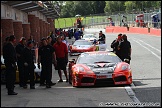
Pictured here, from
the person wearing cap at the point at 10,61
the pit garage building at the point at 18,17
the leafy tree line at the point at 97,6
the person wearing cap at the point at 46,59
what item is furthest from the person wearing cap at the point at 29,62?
the leafy tree line at the point at 97,6

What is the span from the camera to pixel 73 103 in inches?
382

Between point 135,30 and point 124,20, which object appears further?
point 124,20

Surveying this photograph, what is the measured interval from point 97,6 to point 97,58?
99.1m

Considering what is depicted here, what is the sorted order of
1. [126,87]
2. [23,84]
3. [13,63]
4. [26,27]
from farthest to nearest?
[26,27] → [23,84] → [126,87] → [13,63]

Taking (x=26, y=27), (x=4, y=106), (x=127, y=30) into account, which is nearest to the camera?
(x=4, y=106)

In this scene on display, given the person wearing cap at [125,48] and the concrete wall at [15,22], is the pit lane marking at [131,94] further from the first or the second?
the concrete wall at [15,22]

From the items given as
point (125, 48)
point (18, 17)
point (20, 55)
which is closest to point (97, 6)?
point (18, 17)

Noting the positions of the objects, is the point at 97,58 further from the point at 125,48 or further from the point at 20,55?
the point at 20,55

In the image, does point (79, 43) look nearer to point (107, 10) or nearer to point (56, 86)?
point (56, 86)

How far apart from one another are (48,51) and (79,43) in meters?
16.3

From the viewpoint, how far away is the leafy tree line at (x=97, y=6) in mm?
94000

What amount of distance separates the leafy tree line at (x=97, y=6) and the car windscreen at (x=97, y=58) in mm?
74983

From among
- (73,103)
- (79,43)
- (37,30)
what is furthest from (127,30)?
(73,103)

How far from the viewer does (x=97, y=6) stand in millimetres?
112375
